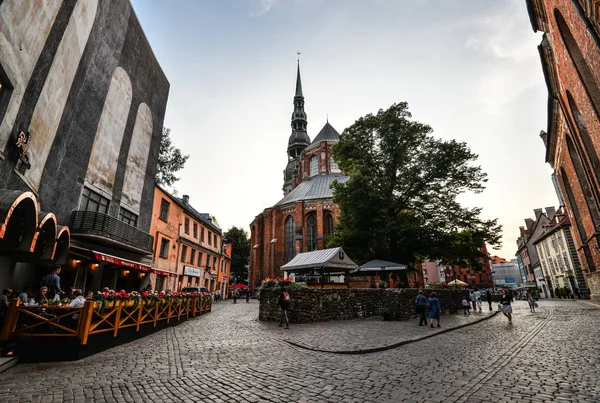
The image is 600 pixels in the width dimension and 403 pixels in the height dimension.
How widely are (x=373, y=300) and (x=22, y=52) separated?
16.9 m

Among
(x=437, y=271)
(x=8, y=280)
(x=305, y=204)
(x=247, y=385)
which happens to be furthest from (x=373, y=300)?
(x=437, y=271)

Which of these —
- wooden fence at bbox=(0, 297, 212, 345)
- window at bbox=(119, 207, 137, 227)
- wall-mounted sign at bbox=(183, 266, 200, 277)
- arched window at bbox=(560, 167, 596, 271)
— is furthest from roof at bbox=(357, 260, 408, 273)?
arched window at bbox=(560, 167, 596, 271)

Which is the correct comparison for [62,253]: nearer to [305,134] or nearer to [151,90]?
[151,90]

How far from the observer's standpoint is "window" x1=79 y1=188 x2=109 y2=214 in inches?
536

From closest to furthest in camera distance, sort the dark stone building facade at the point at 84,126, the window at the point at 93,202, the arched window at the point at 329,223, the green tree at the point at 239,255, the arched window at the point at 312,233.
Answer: the dark stone building facade at the point at 84,126 < the window at the point at 93,202 < the arched window at the point at 312,233 < the arched window at the point at 329,223 < the green tree at the point at 239,255

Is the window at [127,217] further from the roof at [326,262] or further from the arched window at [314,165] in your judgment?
the arched window at [314,165]

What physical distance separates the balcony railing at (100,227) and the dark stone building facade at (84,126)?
0.05 metres

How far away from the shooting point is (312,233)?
35.7m

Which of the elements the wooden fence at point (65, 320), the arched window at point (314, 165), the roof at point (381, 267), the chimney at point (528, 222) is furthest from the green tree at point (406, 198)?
the chimney at point (528, 222)

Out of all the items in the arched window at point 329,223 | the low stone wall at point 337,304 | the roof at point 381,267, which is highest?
the arched window at point 329,223

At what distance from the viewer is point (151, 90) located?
19.4 meters

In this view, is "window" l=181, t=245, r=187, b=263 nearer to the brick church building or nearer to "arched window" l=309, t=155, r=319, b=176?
the brick church building

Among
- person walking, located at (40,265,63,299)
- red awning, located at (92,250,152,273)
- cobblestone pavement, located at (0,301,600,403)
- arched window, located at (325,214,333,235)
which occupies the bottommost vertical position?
cobblestone pavement, located at (0,301,600,403)

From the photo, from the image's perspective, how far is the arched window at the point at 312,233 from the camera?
34906 millimetres
